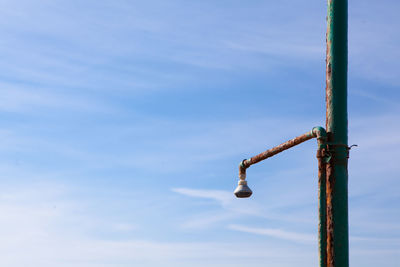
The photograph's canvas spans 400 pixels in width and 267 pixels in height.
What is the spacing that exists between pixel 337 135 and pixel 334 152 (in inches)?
10.9

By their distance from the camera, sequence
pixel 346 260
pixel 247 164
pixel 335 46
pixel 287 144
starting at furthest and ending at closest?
pixel 247 164 → pixel 287 144 → pixel 335 46 → pixel 346 260

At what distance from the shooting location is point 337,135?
10234mm

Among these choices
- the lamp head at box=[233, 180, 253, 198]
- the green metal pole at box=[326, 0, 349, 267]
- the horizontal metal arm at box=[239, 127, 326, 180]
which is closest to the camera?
the green metal pole at box=[326, 0, 349, 267]

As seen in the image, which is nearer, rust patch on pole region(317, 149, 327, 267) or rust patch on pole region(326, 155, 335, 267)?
rust patch on pole region(326, 155, 335, 267)

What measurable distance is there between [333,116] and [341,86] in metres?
0.48

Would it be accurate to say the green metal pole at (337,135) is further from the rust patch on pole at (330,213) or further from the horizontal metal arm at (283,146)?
the horizontal metal arm at (283,146)

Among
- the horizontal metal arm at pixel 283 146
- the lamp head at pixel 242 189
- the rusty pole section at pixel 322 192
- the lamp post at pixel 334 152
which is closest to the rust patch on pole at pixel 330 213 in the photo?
the lamp post at pixel 334 152

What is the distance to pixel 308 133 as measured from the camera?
10.8 m

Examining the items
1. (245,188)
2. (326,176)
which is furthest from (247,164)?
→ (326,176)

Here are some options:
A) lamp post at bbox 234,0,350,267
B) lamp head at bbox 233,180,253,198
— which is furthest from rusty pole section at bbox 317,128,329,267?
lamp head at bbox 233,180,253,198

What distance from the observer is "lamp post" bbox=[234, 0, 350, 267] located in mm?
9844

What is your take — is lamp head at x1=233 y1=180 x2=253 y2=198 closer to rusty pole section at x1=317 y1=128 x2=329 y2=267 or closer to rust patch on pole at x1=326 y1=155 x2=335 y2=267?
rusty pole section at x1=317 y1=128 x2=329 y2=267

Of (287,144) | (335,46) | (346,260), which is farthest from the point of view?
(287,144)

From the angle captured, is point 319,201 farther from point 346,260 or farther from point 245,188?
point 245,188
